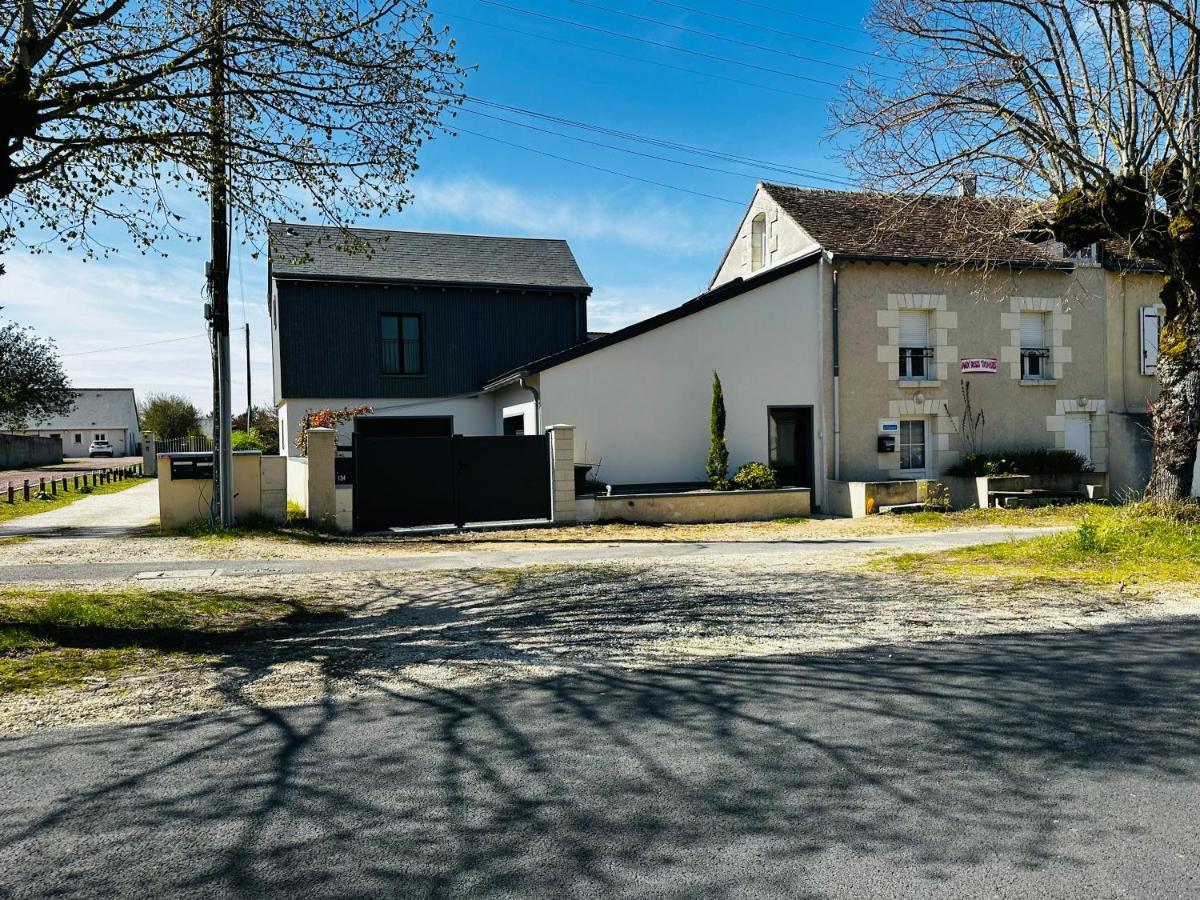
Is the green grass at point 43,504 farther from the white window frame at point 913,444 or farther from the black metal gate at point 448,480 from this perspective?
the white window frame at point 913,444

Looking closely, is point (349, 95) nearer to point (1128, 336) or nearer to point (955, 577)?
point (955, 577)

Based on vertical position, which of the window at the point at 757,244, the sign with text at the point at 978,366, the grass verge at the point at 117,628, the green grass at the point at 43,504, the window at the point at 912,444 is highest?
the window at the point at 757,244

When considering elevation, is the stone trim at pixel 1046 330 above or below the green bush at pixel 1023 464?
above

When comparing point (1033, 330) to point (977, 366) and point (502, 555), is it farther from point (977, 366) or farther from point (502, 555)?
point (502, 555)

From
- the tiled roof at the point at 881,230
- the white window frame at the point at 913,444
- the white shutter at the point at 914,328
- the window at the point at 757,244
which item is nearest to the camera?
the tiled roof at the point at 881,230

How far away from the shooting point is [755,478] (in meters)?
17.4

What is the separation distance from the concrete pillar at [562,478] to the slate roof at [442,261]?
412 inches

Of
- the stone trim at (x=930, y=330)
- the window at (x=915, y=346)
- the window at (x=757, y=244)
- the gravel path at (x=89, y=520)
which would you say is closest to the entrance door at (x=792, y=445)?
the stone trim at (x=930, y=330)

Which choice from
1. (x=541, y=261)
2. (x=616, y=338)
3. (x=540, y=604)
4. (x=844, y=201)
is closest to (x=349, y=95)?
(x=540, y=604)

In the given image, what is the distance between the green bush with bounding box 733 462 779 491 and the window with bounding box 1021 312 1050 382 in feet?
24.4

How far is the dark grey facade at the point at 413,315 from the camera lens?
23.1 meters

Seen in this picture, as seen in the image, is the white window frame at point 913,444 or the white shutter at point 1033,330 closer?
the white window frame at point 913,444

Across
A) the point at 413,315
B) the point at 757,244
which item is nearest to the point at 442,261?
the point at 413,315

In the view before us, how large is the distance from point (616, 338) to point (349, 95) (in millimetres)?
9658
